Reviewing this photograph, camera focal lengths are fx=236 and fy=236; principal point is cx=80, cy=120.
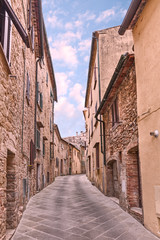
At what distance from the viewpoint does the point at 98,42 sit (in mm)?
12570

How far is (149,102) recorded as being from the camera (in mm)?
4938

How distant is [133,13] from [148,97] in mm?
2022

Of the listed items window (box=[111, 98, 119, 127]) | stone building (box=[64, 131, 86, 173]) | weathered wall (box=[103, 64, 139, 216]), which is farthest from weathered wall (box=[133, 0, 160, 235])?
stone building (box=[64, 131, 86, 173])

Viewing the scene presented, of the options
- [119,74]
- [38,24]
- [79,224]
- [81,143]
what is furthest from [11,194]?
[81,143]

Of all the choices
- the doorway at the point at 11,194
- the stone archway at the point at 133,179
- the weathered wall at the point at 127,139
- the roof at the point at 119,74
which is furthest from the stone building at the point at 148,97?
the doorway at the point at 11,194

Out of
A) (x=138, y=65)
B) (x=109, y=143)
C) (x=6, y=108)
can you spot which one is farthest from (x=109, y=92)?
(x=6, y=108)

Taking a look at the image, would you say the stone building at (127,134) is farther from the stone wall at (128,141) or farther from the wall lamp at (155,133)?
the wall lamp at (155,133)

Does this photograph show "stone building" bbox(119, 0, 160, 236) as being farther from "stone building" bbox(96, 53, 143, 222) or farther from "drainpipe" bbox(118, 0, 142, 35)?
"stone building" bbox(96, 53, 143, 222)

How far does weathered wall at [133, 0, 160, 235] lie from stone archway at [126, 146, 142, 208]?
131 cm

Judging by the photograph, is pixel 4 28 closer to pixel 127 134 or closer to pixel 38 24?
pixel 127 134

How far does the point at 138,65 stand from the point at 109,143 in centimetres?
472

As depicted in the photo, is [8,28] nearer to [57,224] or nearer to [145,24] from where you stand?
[145,24]

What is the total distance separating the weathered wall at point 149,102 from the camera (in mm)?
4590

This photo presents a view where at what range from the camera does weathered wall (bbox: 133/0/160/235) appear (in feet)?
15.1
